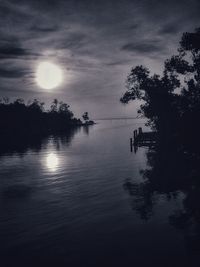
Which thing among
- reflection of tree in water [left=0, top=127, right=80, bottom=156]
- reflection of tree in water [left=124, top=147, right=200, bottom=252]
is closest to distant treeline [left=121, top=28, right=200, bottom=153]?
reflection of tree in water [left=124, top=147, right=200, bottom=252]

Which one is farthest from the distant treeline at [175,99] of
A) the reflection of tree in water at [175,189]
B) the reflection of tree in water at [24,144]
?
the reflection of tree in water at [24,144]

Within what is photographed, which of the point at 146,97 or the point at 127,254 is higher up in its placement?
the point at 146,97

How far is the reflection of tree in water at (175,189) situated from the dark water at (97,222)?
0.06 meters

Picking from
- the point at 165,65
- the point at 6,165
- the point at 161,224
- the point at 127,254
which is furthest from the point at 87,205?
the point at 165,65

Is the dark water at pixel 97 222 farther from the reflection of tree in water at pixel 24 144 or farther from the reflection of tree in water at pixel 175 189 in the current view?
the reflection of tree in water at pixel 24 144

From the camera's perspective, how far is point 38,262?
1327 centimetres

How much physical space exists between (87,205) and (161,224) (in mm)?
6409

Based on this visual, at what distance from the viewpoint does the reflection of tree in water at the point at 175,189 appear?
1681 centimetres

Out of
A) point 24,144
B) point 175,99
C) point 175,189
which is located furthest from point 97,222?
point 24,144

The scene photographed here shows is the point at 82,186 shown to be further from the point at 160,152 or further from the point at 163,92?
the point at 163,92

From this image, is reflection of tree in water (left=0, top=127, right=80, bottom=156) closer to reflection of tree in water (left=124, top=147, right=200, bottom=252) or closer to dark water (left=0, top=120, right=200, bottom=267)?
dark water (left=0, top=120, right=200, bottom=267)

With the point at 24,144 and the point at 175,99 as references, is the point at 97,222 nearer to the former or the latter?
the point at 175,99

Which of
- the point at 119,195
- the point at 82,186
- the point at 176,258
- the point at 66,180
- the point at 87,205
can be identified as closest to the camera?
the point at 176,258

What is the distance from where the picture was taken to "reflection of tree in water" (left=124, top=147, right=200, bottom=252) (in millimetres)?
16809
